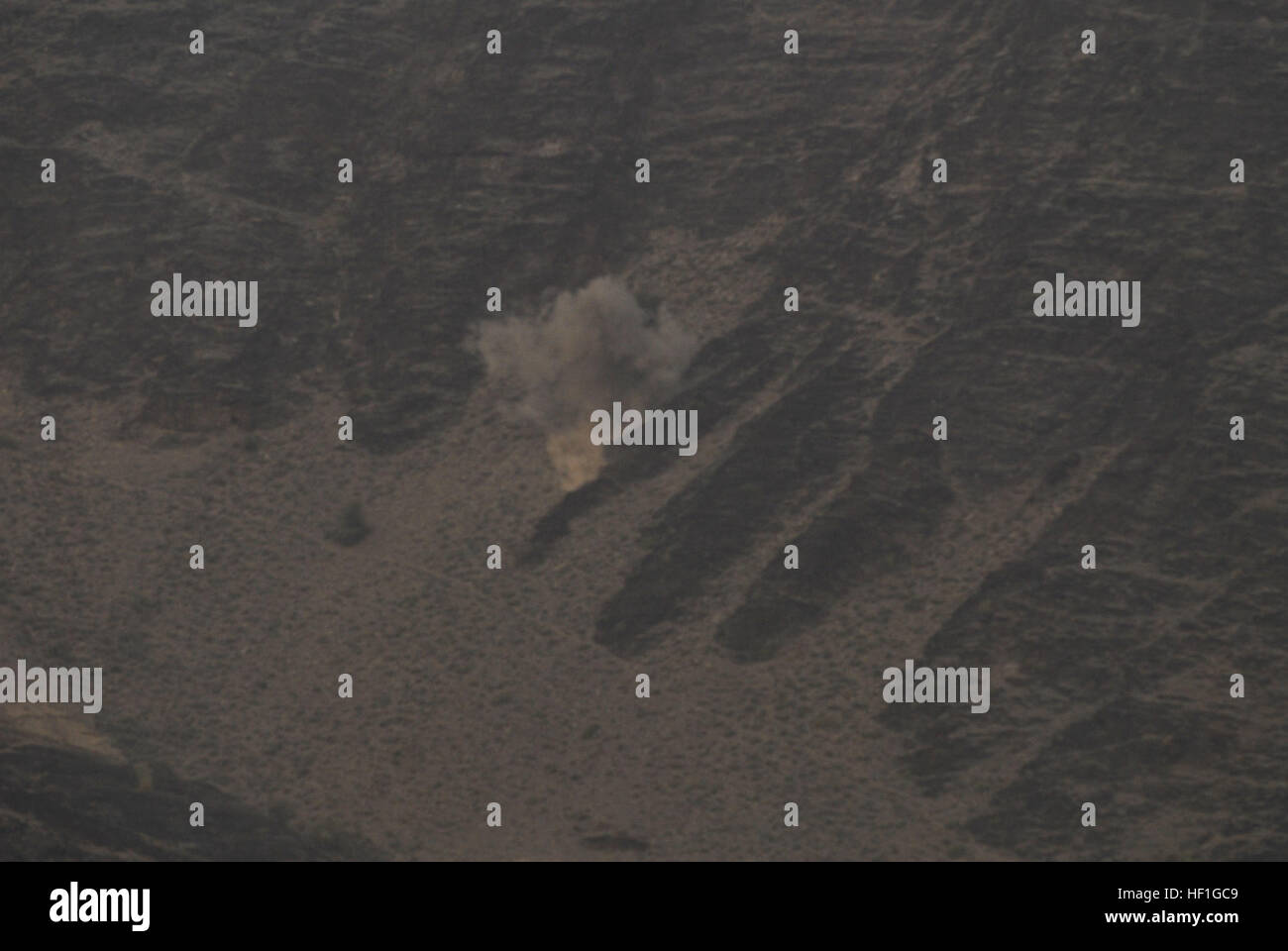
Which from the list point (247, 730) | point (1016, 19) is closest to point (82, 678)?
point (247, 730)

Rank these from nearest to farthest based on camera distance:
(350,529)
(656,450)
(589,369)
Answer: (350,529) < (656,450) < (589,369)

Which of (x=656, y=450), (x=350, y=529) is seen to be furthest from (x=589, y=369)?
(x=350, y=529)

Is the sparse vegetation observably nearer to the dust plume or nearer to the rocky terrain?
the rocky terrain

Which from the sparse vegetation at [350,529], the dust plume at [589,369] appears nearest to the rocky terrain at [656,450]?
the sparse vegetation at [350,529]

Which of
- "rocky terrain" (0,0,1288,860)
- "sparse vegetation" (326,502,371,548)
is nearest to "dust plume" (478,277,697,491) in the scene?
"rocky terrain" (0,0,1288,860)

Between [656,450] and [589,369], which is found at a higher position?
[589,369]

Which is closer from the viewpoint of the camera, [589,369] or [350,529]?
[350,529]

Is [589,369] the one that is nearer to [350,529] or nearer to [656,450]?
[656,450]

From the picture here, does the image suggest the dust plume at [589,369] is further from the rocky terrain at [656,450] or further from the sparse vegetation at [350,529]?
the sparse vegetation at [350,529]
